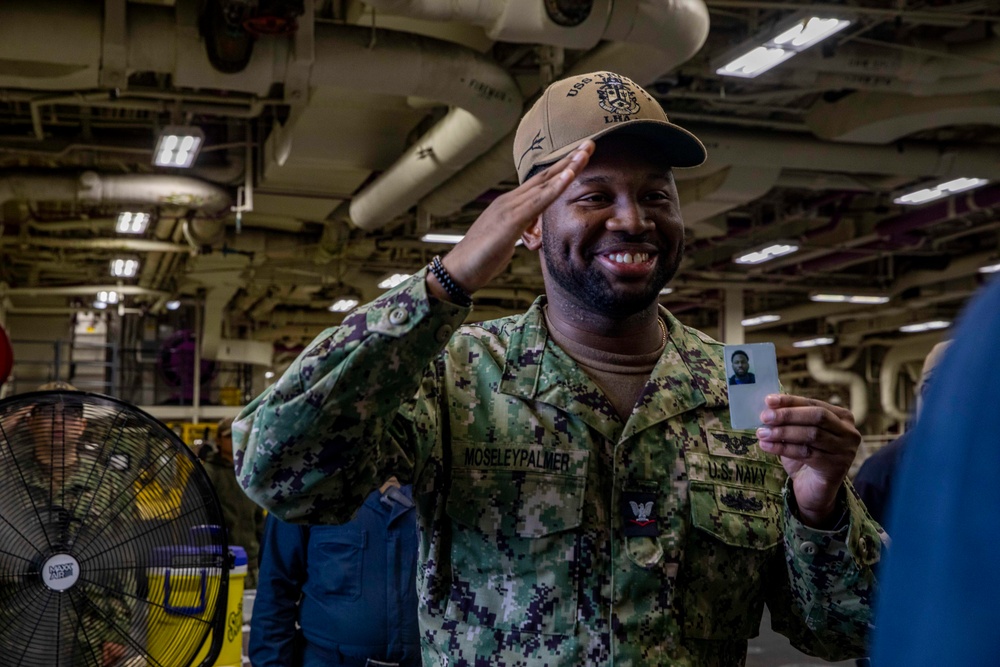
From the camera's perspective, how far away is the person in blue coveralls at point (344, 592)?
3160 mm

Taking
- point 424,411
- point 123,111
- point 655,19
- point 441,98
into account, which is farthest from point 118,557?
Result: point 123,111

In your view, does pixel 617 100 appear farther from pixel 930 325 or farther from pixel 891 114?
pixel 930 325

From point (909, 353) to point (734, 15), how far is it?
15045 millimetres

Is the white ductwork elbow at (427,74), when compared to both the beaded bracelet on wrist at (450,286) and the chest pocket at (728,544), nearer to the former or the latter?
the chest pocket at (728,544)

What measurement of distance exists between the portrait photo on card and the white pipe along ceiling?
49.6 inches

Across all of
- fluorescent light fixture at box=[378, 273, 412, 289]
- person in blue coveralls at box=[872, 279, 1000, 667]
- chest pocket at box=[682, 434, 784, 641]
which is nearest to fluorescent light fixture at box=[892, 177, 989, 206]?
fluorescent light fixture at box=[378, 273, 412, 289]

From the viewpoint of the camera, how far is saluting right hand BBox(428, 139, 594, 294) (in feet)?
4.24

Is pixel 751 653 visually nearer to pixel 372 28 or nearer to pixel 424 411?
pixel 372 28

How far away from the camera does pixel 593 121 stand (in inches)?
63.7

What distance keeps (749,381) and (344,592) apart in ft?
6.82

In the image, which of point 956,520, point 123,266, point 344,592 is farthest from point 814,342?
point 956,520

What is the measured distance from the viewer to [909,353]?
768 inches

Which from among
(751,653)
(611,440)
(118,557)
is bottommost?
(751,653)

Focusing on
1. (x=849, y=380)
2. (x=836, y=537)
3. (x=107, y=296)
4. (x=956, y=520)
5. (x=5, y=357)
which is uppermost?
(x=107, y=296)
